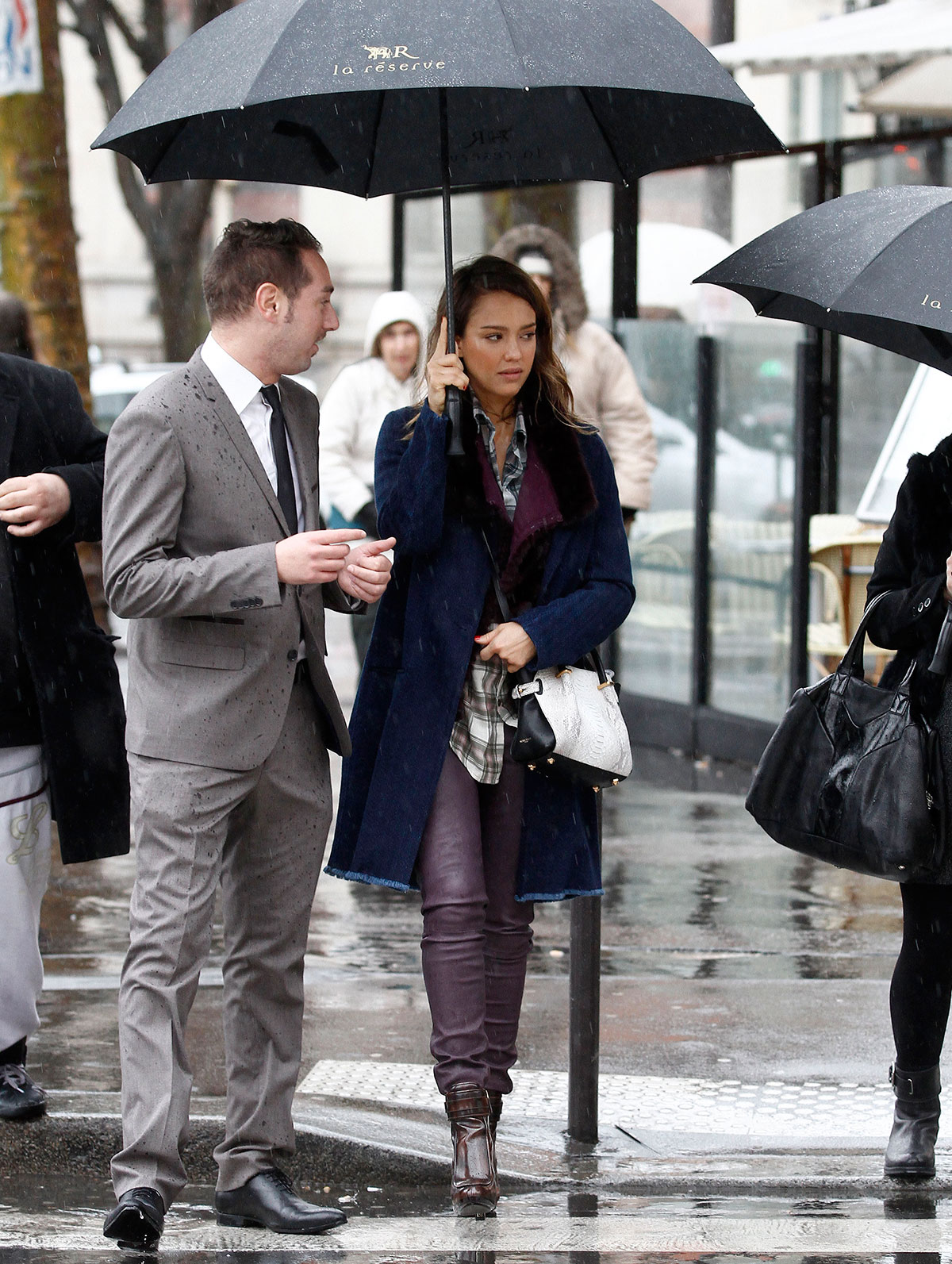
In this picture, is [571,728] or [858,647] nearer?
[571,728]

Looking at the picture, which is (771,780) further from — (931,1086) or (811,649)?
(811,649)

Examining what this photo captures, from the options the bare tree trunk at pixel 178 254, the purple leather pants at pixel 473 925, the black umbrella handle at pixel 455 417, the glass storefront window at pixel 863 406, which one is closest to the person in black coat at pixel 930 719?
the purple leather pants at pixel 473 925

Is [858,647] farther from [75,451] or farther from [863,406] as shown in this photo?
[863,406]

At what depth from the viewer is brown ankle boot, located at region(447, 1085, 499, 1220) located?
13.0ft

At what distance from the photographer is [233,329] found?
390 cm

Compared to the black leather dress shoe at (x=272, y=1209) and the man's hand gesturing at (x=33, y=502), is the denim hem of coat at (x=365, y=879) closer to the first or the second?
the black leather dress shoe at (x=272, y=1209)

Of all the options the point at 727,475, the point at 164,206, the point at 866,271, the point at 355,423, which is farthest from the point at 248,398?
Answer: the point at 164,206

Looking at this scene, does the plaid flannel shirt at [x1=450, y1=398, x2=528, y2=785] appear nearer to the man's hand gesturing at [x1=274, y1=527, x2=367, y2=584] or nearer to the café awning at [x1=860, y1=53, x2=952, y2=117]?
the man's hand gesturing at [x1=274, y1=527, x2=367, y2=584]

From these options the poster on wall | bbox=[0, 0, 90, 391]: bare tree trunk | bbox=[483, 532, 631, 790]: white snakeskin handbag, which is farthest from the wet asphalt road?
the poster on wall

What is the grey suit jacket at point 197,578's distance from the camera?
12.2 feet

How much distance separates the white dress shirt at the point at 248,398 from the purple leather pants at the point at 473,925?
2.35 ft

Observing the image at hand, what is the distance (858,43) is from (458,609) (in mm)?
5232

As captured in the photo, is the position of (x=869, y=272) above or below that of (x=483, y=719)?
above

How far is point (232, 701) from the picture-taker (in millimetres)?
3824
